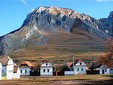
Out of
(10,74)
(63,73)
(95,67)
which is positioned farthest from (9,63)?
(95,67)

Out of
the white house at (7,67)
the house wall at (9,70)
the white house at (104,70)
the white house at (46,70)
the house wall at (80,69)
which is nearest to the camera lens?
the white house at (7,67)

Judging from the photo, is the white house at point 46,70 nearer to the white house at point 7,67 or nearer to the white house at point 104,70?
the white house at point 104,70

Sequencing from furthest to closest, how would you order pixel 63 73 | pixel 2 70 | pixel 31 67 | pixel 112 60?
pixel 31 67 < pixel 63 73 < pixel 2 70 < pixel 112 60

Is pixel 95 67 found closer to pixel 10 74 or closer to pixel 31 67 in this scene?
pixel 31 67

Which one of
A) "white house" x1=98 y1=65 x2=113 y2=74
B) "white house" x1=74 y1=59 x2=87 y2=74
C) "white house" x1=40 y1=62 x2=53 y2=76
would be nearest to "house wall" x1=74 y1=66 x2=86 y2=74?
"white house" x1=74 y1=59 x2=87 y2=74

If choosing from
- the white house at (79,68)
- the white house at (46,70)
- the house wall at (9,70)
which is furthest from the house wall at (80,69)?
the house wall at (9,70)

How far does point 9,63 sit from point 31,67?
104 ft

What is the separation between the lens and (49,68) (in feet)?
403

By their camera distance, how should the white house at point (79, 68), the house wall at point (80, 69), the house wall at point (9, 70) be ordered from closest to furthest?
the house wall at point (9, 70) → the house wall at point (80, 69) → the white house at point (79, 68)

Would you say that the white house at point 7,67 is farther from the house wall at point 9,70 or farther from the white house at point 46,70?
the white house at point 46,70

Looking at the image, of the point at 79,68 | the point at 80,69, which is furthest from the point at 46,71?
the point at 80,69

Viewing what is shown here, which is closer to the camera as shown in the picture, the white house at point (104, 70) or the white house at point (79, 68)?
the white house at point (104, 70)

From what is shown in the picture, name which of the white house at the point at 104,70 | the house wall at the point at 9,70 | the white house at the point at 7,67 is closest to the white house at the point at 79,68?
the white house at the point at 104,70

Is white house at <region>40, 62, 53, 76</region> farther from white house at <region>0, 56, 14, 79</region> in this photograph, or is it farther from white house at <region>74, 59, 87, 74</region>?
white house at <region>0, 56, 14, 79</region>
